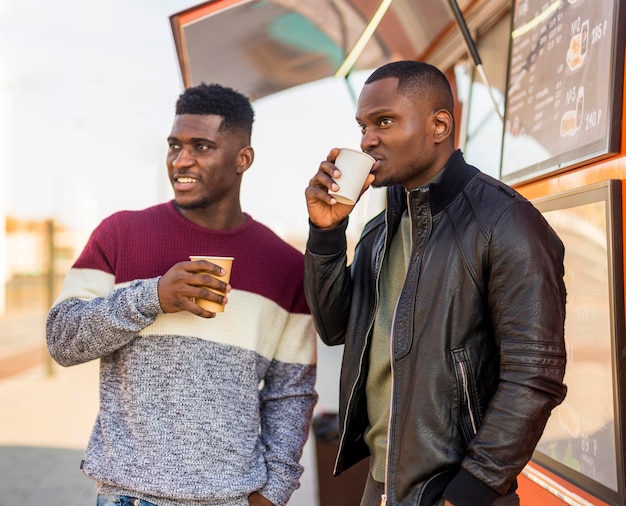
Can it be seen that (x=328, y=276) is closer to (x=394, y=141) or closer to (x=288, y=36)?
(x=394, y=141)

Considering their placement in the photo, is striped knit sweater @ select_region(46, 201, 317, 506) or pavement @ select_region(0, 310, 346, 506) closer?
striped knit sweater @ select_region(46, 201, 317, 506)

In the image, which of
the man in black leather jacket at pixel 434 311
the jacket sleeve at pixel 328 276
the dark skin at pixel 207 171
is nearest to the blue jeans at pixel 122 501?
the dark skin at pixel 207 171

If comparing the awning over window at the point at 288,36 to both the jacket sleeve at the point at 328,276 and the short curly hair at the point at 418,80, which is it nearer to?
the short curly hair at the point at 418,80

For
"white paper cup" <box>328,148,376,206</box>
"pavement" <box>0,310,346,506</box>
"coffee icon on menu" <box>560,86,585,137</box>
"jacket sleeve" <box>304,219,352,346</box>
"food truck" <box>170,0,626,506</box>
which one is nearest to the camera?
"white paper cup" <box>328,148,376,206</box>

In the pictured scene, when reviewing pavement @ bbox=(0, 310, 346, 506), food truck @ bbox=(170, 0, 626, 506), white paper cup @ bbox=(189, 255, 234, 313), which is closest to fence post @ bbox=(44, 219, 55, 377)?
pavement @ bbox=(0, 310, 346, 506)

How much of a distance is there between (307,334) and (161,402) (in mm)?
579

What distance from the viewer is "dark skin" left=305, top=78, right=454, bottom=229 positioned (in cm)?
200

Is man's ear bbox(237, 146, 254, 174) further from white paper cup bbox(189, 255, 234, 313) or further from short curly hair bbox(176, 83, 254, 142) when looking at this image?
white paper cup bbox(189, 255, 234, 313)

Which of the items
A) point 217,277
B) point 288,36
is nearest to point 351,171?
point 217,277

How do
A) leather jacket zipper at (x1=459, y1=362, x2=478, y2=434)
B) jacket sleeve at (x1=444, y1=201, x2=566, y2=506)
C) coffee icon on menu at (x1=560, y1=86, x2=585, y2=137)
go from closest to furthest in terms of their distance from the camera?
jacket sleeve at (x1=444, y1=201, x2=566, y2=506) < leather jacket zipper at (x1=459, y1=362, x2=478, y2=434) < coffee icon on menu at (x1=560, y1=86, x2=585, y2=137)

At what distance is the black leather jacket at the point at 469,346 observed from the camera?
5.57 ft

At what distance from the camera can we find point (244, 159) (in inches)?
103

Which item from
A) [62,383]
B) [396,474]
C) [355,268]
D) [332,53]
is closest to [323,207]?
[355,268]

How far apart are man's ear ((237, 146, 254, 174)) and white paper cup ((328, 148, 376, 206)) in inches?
28.3
